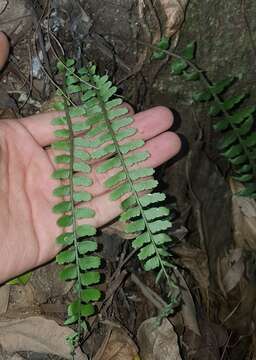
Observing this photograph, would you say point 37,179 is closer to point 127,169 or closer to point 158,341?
point 127,169

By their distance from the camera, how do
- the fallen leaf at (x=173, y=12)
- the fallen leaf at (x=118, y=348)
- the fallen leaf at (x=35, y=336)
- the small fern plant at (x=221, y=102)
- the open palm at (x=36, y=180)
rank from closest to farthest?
the open palm at (x=36, y=180)
the fallen leaf at (x=173, y=12)
the small fern plant at (x=221, y=102)
the fallen leaf at (x=35, y=336)
the fallen leaf at (x=118, y=348)

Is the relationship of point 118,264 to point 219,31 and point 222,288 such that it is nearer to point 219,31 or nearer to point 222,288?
point 222,288

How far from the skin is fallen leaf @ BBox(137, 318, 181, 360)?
0.92 metres

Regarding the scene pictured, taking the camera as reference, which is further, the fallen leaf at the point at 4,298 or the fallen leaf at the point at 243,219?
the fallen leaf at the point at 243,219

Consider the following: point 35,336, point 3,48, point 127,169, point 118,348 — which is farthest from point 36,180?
point 118,348

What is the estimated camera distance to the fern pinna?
7.64ft

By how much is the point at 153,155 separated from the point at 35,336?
1.27 m

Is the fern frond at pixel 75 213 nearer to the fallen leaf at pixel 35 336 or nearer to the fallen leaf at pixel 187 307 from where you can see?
the fallen leaf at pixel 35 336

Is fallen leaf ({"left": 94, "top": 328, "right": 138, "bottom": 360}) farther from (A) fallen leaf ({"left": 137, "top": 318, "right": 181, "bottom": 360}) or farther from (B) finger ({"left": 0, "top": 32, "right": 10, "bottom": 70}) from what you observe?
(B) finger ({"left": 0, "top": 32, "right": 10, "bottom": 70})

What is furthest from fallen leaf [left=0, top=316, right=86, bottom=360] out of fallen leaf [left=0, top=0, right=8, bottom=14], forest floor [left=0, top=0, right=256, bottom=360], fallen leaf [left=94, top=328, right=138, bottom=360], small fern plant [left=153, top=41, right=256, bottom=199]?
fallen leaf [left=0, top=0, right=8, bottom=14]

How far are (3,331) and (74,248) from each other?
3.04 feet

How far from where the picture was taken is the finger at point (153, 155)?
8.43ft

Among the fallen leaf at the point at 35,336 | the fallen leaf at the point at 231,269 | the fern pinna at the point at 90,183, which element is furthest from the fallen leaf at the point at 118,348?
the fallen leaf at the point at 231,269

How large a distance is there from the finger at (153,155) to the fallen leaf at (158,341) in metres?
1.03
